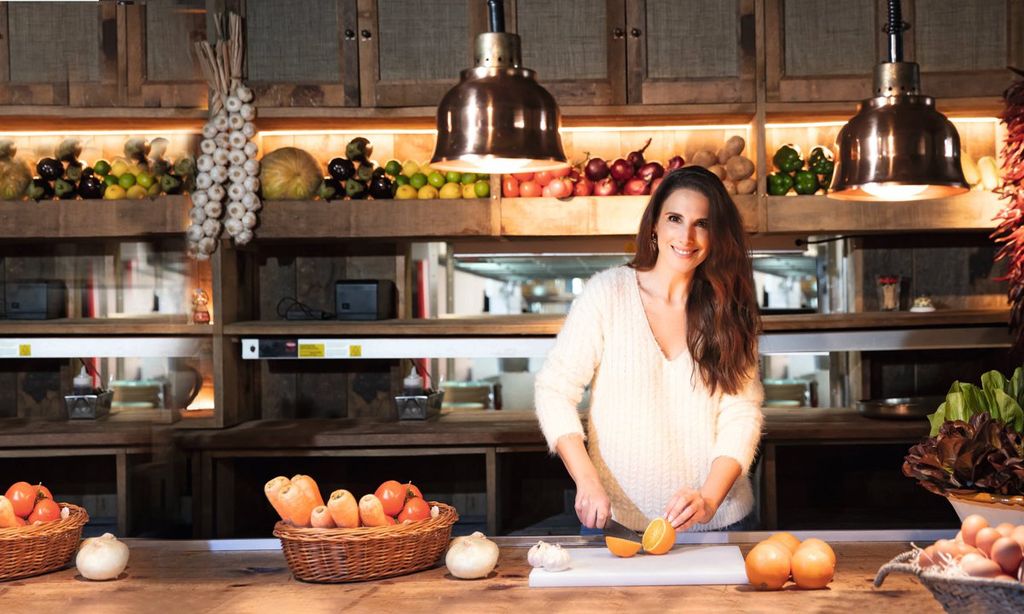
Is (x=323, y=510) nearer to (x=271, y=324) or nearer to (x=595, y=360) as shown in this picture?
(x=595, y=360)

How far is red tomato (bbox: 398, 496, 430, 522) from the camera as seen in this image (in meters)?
2.05

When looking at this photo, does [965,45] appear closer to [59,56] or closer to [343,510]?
[343,510]

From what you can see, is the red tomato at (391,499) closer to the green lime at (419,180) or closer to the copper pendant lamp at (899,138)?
the copper pendant lamp at (899,138)

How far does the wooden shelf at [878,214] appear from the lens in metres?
4.41

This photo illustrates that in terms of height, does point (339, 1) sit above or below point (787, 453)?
above

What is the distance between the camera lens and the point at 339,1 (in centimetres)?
448

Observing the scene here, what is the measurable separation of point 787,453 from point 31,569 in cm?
338

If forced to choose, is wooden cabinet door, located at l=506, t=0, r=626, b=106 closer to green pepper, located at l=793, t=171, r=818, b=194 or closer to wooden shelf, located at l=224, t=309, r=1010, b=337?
green pepper, located at l=793, t=171, r=818, b=194

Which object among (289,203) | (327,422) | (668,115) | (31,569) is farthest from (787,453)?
(31,569)

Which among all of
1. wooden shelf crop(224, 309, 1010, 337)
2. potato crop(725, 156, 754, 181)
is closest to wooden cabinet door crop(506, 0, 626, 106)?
potato crop(725, 156, 754, 181)

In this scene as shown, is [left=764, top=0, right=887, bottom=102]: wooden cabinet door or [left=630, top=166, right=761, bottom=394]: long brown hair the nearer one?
[left=630, top=166, right=761, bottom=394]: long brown hair

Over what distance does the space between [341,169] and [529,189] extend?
78 cm

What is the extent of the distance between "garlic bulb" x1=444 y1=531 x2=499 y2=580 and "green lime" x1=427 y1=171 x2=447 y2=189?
2666 mm

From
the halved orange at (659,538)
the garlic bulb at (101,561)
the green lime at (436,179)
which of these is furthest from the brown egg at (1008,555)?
the green lime at (436,179)
